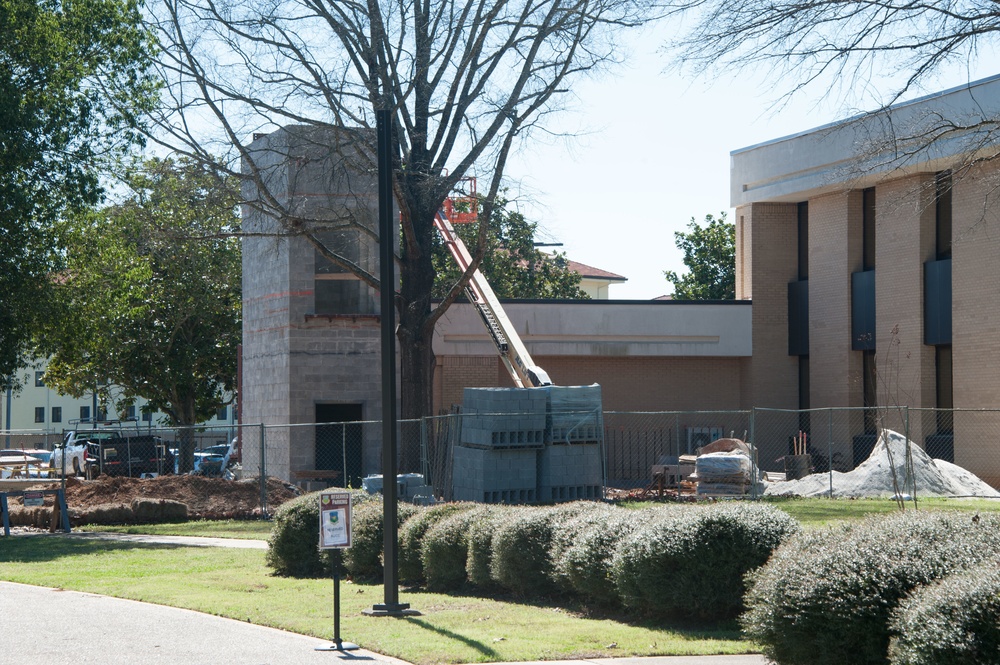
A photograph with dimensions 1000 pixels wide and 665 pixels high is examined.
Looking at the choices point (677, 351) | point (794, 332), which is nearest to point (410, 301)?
point (677, 351)

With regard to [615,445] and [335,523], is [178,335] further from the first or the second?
[335,523]

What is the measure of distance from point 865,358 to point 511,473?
609 inches

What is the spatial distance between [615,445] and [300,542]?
2090 centimetres

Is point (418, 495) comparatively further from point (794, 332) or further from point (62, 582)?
point (794, 332)

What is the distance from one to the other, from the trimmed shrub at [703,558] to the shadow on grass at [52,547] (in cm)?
1103

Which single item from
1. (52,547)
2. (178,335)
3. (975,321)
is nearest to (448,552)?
(52,547)

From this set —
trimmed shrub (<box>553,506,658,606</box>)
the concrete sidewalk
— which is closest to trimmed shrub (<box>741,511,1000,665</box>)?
the concrete sidewalk

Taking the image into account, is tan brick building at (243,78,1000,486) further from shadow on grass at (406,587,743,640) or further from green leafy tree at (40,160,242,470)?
shadow on grass at (406,587,743,640)

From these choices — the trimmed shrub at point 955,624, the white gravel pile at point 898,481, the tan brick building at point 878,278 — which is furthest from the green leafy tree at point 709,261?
the trimmed shrub at point 955,624

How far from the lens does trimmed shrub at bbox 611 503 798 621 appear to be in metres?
10.4

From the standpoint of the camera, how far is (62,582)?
586 inches

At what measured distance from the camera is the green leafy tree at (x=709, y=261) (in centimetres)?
5966

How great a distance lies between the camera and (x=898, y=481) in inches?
1030

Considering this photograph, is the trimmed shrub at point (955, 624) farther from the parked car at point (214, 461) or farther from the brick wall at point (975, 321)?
the parked car at point (214, 461)
